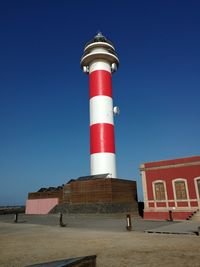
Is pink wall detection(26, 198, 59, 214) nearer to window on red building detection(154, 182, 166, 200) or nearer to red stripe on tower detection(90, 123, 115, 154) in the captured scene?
red stripe on tower detection(90, 123, 115, 154)

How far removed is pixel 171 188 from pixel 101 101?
13749 millimetres

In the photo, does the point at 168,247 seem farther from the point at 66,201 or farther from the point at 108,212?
the point at 66,201

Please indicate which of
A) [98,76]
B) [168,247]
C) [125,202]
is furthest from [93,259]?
[98,76]

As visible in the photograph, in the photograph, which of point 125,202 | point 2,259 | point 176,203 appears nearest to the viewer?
point 2,259

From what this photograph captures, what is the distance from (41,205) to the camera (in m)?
34.5

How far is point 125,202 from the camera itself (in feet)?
91.6

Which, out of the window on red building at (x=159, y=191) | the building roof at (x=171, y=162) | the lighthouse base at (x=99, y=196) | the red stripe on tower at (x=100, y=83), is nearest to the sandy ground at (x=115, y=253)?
the building roof at (x=171, y=162)

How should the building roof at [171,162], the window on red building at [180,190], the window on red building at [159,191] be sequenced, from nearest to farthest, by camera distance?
the window on red building at [180,190]
the building roof at [171,162]
the window on red building at [159,191]

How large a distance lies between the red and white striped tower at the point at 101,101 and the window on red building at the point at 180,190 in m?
8.36

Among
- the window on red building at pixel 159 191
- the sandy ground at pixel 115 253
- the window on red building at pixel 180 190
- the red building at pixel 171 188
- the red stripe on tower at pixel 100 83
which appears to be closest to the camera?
the sandy ground at pixel 115 253

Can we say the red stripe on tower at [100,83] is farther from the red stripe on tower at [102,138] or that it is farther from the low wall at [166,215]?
the low wall at [166,215]

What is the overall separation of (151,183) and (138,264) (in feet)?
62.7

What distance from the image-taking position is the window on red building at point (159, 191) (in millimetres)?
24472

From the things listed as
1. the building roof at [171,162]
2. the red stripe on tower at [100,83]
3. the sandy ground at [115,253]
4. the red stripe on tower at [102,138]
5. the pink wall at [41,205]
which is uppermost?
the red stripe on tower at [100,83]
